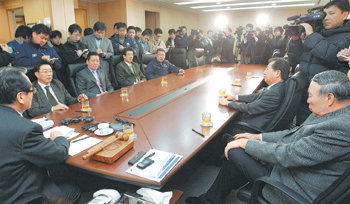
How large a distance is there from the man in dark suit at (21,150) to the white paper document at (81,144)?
0.07m

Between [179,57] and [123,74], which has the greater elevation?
[179,57]

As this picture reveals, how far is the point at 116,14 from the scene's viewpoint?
8.09 metres

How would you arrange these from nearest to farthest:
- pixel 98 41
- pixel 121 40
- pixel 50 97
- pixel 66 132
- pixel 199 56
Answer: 1. pixel 66 132
2. pixel 50 97
3. pixel 98 41
4. pixel 121 40
5. pixel 199 56

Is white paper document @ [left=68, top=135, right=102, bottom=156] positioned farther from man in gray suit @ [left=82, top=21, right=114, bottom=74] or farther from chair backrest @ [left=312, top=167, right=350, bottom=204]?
man in gray suit @ [left=82, top=21, right=114, bottom=74]

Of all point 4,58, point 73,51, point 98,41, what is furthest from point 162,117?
point 98,41

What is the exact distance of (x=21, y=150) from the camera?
111 centimetres

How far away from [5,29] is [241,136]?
29.5 ft

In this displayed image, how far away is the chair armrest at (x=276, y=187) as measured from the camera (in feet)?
3.35

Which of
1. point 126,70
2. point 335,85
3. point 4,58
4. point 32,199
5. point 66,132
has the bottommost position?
point 32,199

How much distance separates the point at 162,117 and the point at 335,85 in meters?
1.26

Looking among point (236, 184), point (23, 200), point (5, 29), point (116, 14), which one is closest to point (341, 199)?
point (236, 184)

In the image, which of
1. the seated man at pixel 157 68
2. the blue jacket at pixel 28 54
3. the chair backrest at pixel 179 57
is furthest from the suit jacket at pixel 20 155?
the chair backrest at pixel 179 57

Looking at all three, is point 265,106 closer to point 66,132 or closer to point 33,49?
point 66,132

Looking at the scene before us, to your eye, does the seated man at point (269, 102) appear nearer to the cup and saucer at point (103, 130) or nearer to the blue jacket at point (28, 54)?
the cup and saucer at point (103, 130)
